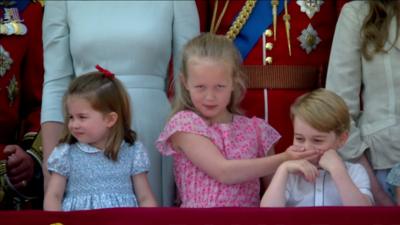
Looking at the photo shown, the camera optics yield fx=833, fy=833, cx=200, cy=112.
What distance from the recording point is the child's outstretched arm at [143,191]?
2541 mm

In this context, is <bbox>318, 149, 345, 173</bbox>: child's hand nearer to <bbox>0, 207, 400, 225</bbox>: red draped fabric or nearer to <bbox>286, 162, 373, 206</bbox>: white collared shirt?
<bbox>286, 162, 373, 206</bbox>: white collared shirt

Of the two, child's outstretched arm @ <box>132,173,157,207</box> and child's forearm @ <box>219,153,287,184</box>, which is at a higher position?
child's forearm @ <box>219,153,287,184</box>

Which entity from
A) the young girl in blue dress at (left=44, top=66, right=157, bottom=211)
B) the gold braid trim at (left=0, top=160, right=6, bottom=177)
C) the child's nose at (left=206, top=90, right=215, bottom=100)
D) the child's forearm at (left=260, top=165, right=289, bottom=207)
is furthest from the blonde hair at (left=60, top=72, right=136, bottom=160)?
the child's forearm at (left=260, top=165, right=289, bottom=207)

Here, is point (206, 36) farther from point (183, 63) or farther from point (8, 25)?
point (8, 25)

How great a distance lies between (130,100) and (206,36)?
322mm

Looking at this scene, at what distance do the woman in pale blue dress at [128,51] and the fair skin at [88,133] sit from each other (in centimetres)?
20

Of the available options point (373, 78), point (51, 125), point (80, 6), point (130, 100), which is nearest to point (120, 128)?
point (130, 100)

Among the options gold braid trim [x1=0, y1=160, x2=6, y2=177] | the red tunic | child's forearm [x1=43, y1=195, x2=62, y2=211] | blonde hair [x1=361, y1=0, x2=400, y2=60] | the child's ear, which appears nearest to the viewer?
child's forearm [x1=43, y1=195, x2=62, y2=211]

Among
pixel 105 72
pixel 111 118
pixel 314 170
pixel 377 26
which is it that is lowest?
pixel 314 170

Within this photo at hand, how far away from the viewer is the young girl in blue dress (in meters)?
2.53

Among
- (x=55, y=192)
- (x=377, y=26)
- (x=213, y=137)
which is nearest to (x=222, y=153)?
(x=213, y=137)

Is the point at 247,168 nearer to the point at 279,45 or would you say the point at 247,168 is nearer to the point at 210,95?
the point at 210,95

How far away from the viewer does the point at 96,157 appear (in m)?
2.56

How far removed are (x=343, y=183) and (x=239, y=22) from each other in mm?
848
